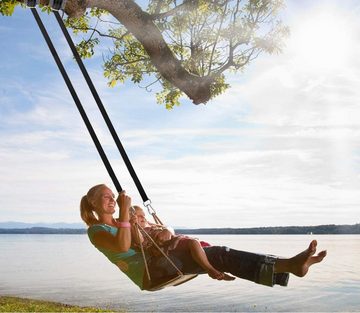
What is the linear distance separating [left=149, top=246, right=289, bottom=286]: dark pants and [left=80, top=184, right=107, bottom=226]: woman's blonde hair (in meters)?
0.63

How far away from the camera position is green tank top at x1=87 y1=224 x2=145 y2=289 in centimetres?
432

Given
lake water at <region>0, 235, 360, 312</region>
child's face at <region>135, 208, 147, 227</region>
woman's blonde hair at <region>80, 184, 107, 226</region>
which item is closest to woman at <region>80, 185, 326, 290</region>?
woman's blonde hair at <region>80, 184, 107, 226</region>

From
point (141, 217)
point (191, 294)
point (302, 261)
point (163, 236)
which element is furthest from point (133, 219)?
point (191, 294)

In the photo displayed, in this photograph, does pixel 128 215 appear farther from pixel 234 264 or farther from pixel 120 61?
pixel 120 61

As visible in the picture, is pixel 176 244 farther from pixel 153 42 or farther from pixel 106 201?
pixel 153 42

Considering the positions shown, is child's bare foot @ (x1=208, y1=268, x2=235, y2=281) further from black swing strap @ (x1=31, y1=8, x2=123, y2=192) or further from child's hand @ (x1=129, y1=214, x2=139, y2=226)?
black swing strap @ (x1=31, y1=8, x2=123, y2=192)

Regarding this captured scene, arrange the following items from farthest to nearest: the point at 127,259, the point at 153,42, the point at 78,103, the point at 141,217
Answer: the point at 153,42 < the point at 141,217 < the point at 127,259 < the point at 78,103

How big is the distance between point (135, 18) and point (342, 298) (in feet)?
175

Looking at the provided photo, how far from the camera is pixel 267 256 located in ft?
13.1

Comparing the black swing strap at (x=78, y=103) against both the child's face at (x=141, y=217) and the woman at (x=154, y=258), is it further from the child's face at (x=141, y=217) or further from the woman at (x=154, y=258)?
the child's face at (x=141, y=217)

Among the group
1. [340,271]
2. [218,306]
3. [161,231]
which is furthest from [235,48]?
[340,271]

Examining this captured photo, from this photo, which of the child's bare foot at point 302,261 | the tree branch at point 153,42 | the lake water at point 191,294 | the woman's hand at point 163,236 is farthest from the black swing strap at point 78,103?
the lake water at point 191,294

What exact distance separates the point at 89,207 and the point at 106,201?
17 cm

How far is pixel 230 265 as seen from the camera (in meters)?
4.11
